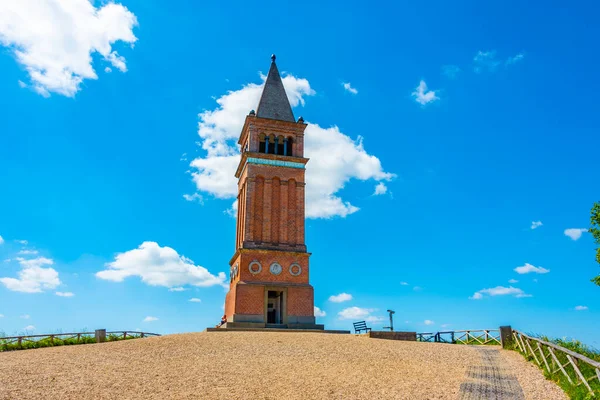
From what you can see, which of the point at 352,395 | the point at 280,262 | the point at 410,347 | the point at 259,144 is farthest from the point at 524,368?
the point at 259,144

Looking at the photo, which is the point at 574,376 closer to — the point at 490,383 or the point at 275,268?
the point at 490,383

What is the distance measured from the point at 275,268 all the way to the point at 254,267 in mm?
Answer: 1455

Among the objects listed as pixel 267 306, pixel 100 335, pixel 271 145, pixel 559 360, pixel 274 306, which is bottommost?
pixel 559 360

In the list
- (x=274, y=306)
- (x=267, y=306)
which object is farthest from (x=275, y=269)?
(x=274, y=306)

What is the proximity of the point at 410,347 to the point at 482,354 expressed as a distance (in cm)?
305

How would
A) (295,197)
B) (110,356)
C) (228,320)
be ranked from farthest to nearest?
(295,197) < (228,320) < (110,356)

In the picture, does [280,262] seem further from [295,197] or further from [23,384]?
[23,384]

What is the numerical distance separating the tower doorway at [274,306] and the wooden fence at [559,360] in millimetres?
15651

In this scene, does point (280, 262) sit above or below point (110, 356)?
above

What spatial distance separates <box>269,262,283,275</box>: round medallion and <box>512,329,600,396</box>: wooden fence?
15671 mm

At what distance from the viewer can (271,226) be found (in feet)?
118

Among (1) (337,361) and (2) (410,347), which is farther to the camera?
(2) (410,347)

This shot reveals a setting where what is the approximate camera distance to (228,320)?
110ft

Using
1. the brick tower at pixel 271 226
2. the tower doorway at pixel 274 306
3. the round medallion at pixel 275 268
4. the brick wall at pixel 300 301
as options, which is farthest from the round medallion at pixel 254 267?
the brick wall at pixel 300 301
